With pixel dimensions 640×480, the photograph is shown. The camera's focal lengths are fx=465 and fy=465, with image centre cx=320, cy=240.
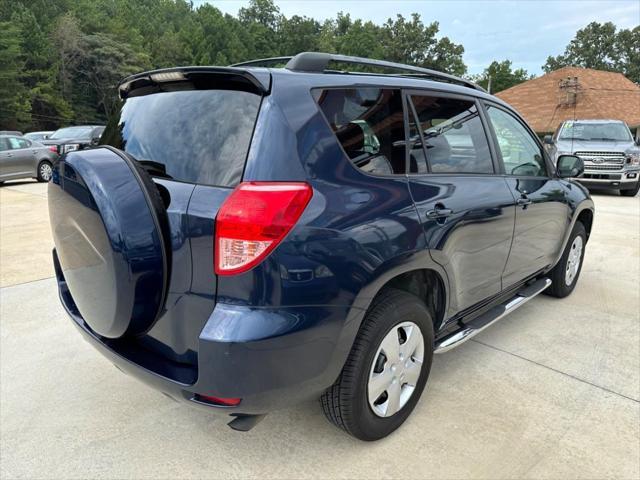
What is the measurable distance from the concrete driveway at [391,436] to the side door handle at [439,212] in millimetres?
1092

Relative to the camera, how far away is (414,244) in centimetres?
214

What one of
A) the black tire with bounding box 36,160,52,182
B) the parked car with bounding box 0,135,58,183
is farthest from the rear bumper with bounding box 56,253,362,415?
the black tire with bounding box 36,160,52,182

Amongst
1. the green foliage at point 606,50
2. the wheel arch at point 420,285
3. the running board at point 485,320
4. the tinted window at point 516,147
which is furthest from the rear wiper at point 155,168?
the green foliage at point 606,50

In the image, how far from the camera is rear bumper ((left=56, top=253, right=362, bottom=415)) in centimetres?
168

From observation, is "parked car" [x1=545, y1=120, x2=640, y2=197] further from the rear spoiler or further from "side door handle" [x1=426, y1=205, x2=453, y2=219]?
the rear spoiler

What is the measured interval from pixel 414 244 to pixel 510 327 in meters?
2.04

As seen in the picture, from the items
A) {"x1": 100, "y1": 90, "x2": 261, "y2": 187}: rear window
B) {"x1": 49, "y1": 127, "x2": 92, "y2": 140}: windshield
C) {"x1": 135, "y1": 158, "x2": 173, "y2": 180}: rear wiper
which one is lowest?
{"x1": 49, "y1": 127, "x2": 92, "y2": 140}: windshield

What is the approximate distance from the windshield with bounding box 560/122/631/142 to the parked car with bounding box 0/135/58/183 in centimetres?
1404

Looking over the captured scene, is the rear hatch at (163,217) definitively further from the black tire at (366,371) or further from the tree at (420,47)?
the tree at (420,47)

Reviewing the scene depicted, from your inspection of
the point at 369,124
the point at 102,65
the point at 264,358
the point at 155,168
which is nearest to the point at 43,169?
the point at 155,168

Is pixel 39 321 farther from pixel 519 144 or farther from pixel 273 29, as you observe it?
pixel 273 29

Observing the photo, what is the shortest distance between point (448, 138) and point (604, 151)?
1077 cm

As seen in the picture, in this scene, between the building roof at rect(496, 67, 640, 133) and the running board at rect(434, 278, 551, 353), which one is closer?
the running board at rect(434, 278, 551, 353)

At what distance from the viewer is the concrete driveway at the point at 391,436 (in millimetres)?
2158
